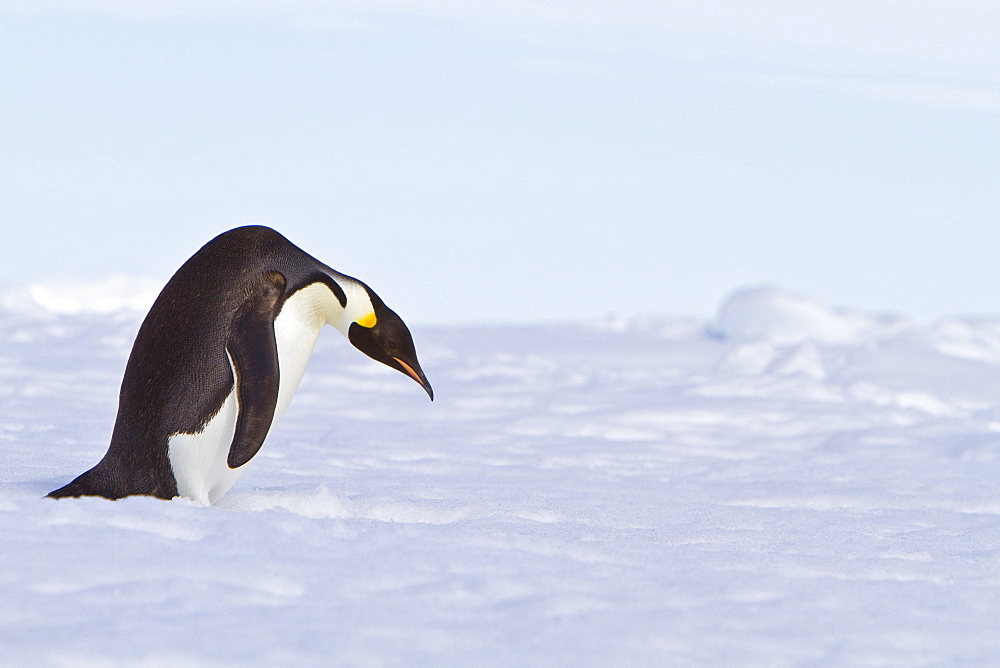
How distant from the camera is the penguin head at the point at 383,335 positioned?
9.07 ft

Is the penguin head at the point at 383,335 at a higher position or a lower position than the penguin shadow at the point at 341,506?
higher

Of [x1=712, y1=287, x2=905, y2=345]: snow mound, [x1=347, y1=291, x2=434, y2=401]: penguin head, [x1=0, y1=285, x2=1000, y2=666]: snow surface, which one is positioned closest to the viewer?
[x1=0, y1=285, x2=1000, y2=666]: snow surface

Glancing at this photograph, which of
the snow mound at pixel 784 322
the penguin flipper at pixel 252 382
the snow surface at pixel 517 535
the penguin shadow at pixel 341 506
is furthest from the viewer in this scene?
the snow mound at pixel 784 322

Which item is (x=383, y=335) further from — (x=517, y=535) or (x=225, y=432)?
(x=517, y=535)

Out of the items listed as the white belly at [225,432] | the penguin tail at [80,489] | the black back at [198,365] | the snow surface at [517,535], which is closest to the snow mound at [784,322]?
the snow surface at [517,535]

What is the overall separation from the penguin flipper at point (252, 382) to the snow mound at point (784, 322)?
8641mm

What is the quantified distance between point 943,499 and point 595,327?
868 centimetres

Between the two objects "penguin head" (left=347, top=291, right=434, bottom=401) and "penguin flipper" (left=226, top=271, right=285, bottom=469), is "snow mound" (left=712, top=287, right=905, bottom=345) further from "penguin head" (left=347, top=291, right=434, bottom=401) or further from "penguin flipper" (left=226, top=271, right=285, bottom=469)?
"penguin flipper" (left=226, top=271, right=285, bottom=469)

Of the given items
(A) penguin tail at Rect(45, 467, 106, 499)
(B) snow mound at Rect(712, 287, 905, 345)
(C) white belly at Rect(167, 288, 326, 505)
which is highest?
(B) snow mound at Rect(712, 287, 905, 345)

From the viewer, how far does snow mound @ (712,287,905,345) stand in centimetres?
1071

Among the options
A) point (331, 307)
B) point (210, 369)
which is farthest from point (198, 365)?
point (331, 307)

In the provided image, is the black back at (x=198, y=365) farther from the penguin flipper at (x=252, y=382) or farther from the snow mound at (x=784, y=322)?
the snow mound at (x=784, y=322)

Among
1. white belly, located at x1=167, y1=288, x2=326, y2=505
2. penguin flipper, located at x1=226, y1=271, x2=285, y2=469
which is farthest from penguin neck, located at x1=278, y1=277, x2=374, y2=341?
penguin flipper, located at x1=226, y1=271, x2=285, y2=469

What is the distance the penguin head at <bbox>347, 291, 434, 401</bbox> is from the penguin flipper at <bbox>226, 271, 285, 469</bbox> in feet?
1.09
